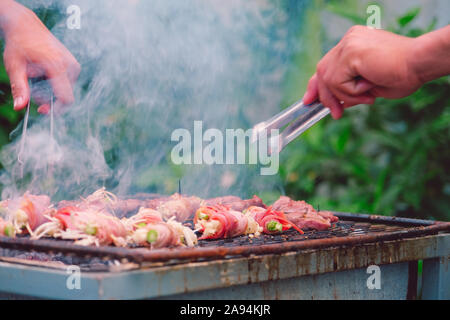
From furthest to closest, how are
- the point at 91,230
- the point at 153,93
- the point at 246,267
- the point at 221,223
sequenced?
the point at 153,93, the point at 221,223, the point at 91,230, the point at 246,267

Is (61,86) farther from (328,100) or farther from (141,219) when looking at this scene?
(328,100)

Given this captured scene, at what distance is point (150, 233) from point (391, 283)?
69.5 inches

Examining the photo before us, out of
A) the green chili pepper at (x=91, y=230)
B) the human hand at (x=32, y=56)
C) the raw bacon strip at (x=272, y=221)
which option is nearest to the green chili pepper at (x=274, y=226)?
the raw bacon strip at (x=272, y=221)

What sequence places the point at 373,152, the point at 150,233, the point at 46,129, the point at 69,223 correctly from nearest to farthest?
the point at 150,233, the point at 69,223, the point at 46,129, the point at 373,152

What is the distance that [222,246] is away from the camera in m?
3.09

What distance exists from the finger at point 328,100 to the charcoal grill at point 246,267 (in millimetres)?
870

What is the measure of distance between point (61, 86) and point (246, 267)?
1.92 meters

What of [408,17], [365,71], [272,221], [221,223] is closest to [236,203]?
[272,221]

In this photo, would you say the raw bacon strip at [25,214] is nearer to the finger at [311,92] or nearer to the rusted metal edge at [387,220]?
the finger at [311,92]

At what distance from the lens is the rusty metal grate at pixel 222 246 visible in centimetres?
229

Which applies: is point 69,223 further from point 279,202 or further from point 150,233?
point 279,202
